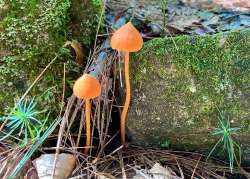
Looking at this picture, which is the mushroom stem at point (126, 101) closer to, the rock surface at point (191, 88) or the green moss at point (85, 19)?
the rock surface at point (191, 88)

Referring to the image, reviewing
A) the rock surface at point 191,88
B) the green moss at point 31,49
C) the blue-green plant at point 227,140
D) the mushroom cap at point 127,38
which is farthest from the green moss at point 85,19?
the blue-green plant at point 227,140

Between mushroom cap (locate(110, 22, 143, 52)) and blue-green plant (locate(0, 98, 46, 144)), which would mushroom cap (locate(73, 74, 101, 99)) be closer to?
mushroom cap (locate(110, 22, 143, 52))

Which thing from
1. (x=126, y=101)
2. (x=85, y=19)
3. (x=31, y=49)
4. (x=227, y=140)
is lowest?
(x=227, y=140)

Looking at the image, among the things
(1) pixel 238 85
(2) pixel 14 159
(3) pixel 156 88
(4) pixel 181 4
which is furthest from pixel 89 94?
(4) pixel 181 4

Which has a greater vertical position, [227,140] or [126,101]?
[126,101]

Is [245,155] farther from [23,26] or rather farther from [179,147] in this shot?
[23,26]

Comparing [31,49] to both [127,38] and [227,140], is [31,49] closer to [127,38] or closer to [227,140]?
[127,38]

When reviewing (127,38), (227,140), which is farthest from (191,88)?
(127,38)
